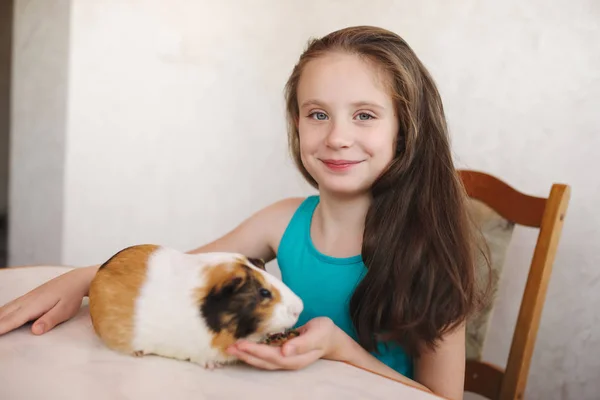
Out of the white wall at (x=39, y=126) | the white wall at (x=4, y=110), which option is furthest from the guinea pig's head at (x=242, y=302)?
the white wall at (x=4, y=110)

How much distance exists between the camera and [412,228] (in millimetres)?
844

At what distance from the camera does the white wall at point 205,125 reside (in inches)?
54.4

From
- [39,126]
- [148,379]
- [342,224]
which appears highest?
[39,126]

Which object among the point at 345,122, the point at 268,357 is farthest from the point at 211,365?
the point at 345,122

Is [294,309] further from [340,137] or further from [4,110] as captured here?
[4,110]

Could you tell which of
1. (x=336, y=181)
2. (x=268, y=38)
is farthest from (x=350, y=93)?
(x=268, y=38)

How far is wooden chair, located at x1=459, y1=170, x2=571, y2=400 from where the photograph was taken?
100 cm

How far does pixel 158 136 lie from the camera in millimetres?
1697

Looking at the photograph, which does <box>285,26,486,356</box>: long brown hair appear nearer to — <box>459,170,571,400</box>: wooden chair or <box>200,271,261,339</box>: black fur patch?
<box>459,170,571,400</box>: wooden chair

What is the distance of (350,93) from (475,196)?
487 millimetres

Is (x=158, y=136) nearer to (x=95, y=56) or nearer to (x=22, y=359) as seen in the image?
(x=95, y=56)

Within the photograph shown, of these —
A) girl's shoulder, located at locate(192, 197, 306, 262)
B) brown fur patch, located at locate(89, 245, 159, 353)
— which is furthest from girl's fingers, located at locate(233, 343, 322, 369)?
girl's shoulder, located at locate(192, 197, 306, 262)

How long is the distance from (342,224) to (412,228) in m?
0.12

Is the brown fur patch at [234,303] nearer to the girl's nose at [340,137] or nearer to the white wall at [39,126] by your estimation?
the girl's nose at [340,137]
